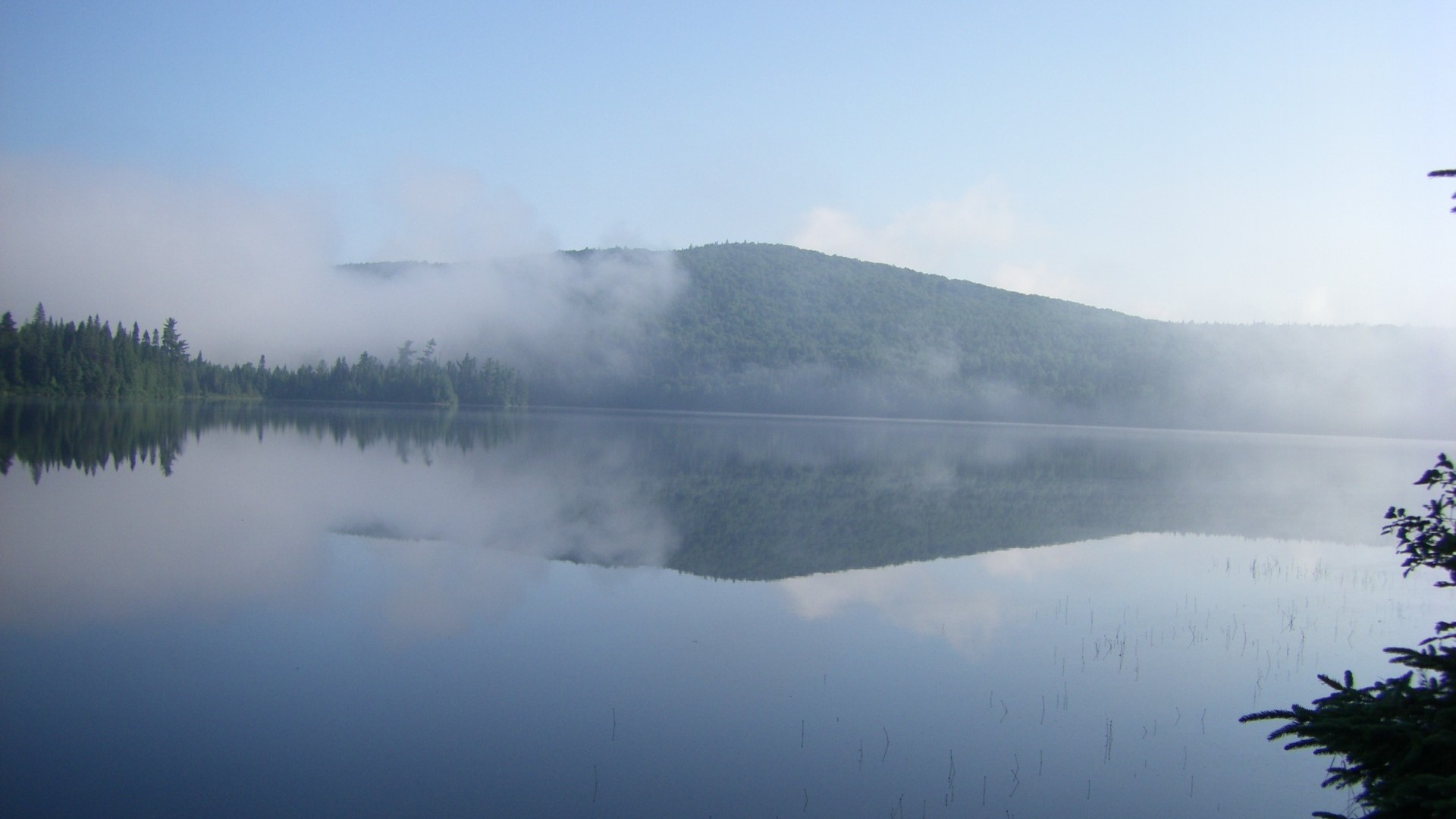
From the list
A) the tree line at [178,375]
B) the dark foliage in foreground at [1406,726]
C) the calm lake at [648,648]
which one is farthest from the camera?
the tree line at [178,375]

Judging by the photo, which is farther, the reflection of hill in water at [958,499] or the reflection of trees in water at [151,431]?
the reflection of trees in water at [151,431]

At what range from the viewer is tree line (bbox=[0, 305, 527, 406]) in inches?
3206

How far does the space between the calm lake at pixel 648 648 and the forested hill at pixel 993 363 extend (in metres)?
123

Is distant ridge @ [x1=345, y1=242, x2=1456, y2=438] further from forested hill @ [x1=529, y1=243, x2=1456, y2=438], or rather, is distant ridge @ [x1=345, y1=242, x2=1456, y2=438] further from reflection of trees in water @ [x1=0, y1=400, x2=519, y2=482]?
reflection of trees in water @ [x1=0, y1=400, x2=519, y2=482]

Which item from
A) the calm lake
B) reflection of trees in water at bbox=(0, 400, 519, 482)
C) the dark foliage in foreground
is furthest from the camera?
reflection of trees in water at bbox=(0, 400, 519, 482)

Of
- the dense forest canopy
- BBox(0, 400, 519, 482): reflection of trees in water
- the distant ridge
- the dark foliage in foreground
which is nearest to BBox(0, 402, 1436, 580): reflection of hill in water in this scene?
BBox(0, 400, 519, 482): reflection of trees in water

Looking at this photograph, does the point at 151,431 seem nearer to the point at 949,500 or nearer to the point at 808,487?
the point at 808,487

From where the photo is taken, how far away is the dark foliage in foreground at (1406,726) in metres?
3.57

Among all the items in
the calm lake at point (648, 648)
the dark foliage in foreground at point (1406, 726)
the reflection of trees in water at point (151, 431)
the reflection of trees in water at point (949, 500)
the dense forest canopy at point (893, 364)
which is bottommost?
the calm lake at point (648, 648)

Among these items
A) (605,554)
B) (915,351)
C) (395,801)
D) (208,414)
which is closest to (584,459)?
(605,554)

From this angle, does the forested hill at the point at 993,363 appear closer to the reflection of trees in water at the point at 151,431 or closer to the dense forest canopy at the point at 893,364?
the dense forest canopy at the point at 893,364

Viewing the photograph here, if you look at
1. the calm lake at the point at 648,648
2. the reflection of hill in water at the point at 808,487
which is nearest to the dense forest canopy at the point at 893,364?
the reflection of hill in water at the point at 808,487

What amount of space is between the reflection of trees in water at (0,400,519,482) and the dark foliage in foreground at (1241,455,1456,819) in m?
28.0

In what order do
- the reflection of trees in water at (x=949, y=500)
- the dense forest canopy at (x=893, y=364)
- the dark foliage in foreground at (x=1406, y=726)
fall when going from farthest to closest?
1. the dense forest canopy at (x=893, y=364)
2. the reflection of trees in water at (x=949, y=500)
3. the dark foliage in foreground at (x=1406, y=726)
